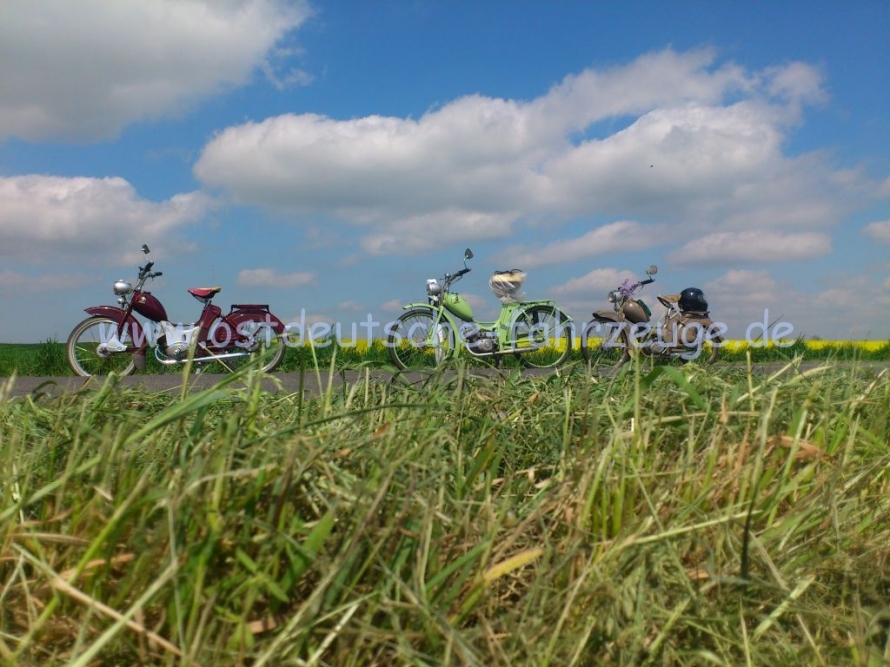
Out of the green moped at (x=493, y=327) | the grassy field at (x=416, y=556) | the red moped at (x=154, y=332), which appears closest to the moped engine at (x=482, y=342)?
the green moped at (x=493, y=327)

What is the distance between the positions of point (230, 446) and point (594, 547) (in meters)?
0.59

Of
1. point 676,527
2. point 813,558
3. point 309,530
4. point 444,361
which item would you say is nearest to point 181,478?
point 309,530

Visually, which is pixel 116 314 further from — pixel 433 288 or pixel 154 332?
pixel 433 288

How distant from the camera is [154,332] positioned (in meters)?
10.6

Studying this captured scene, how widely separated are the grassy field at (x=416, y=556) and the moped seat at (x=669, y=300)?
10572 mm

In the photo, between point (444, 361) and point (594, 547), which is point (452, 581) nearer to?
point (594, 547)

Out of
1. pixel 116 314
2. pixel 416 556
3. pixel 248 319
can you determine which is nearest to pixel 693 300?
pixel 248 319

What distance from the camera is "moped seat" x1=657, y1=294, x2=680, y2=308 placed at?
11656 millimetres

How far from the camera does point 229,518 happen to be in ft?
3.25

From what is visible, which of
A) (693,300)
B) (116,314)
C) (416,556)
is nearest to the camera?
(416,556)

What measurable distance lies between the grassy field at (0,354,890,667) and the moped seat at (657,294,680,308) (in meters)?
10.6

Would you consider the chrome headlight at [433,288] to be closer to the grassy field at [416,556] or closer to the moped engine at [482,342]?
the moped engine at [482,342]

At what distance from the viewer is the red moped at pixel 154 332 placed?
998 cm

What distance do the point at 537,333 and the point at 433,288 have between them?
1849 mm
